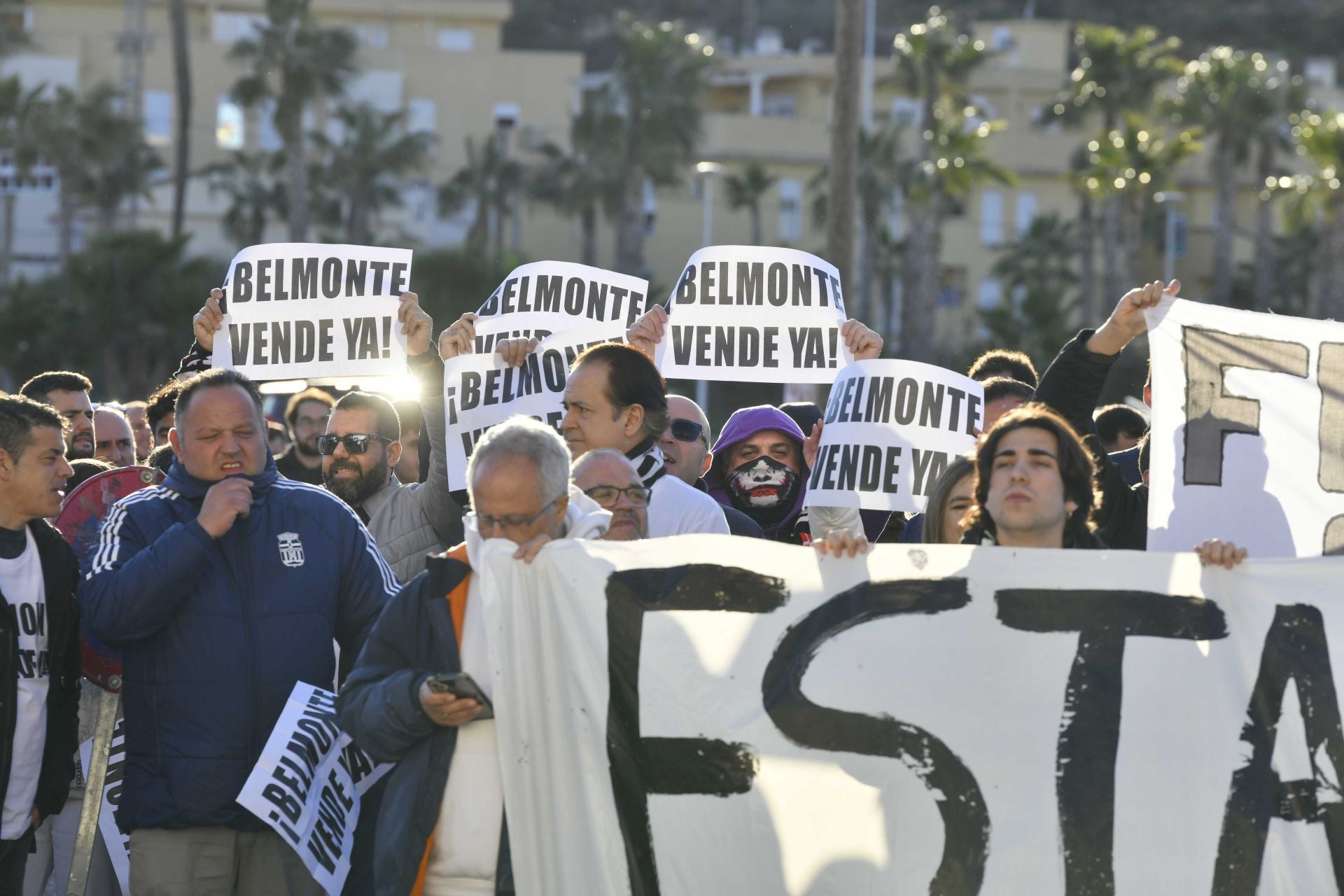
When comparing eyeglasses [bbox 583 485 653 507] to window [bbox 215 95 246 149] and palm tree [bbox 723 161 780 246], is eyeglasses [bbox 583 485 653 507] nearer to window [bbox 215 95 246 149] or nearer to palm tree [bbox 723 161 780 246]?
palm tree [bbox 723 161 780 246]

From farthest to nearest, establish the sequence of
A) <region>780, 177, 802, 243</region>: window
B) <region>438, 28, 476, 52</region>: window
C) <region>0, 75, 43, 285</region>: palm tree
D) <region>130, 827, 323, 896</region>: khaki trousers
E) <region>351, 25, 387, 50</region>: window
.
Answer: <region>438, 28, 476, 52</region>: window < <region>351, 25, 387, 50</region>: window < <region>780, 177, 802, 243</region>: window < <region>0, 75, 43, 285</region>: palm tree < <region>130, 827, 323, 896</region>: khaki trousers

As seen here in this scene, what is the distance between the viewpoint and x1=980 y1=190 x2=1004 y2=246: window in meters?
62.1

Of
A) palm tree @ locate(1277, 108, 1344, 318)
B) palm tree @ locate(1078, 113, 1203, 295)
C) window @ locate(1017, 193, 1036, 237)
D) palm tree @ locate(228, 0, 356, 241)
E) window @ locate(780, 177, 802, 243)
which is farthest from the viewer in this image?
window @ locate(1017, 193, 1036, 237)

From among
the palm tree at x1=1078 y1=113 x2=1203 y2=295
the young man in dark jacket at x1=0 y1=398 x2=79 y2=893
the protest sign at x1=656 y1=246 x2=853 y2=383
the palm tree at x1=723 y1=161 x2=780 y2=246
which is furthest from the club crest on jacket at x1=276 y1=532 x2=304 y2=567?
the palm tree at x1=723 y1=161 x2=780 y2=246

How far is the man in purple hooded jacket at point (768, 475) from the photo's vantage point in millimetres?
6621

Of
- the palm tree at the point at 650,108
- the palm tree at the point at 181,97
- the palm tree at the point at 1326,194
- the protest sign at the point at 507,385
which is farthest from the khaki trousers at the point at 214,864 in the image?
the palm tree at the point at 650,108

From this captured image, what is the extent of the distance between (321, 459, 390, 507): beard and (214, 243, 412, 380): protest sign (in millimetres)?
413

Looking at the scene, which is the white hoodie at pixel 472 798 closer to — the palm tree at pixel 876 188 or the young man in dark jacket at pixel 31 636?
the young man in dark jacket at pixel 31 636

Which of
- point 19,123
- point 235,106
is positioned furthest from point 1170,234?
point 19,123

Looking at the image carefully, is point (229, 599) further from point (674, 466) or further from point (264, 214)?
point (264, 214)

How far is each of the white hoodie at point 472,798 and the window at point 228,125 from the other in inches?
2184

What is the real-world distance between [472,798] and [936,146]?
4310cm

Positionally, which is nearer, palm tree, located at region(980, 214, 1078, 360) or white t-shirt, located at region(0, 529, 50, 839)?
white t-shirt, located at region(0, 529, 50, 839)

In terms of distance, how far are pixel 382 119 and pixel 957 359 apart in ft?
65.0
